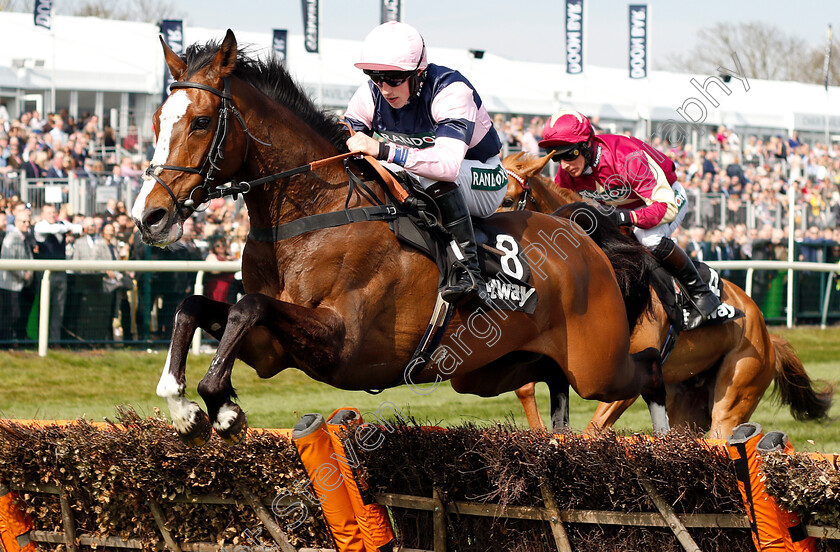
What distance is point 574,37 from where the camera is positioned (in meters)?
18.3

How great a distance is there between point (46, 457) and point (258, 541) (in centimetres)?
94

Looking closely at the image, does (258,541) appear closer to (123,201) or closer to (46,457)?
(46,457)

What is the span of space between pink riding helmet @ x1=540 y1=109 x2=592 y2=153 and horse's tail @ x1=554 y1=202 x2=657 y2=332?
1.12ft

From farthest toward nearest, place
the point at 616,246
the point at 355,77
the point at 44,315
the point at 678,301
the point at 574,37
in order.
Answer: the point at 574,37 → the point at 355,77 → the point at 44,315 → the point at 678,301 → the point at 616,246

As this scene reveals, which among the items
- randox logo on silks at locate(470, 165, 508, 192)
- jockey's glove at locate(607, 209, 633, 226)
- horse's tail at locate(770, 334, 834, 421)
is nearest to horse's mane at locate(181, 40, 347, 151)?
randox logo on silks at locate(470, 165, 508, 192)

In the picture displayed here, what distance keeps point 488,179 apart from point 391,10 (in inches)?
502

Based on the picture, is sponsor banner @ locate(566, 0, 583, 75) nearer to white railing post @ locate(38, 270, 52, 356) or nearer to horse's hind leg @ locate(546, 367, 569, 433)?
white railing post @ locate(38, 270, 52, 356)

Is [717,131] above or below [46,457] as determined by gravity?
above

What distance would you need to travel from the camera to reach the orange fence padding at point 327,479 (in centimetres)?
356

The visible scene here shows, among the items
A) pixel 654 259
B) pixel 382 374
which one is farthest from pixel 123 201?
pixel 382 374

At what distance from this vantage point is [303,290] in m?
3.65

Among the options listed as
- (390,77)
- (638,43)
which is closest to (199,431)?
(390,77)

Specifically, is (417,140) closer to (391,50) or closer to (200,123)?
(391,50)

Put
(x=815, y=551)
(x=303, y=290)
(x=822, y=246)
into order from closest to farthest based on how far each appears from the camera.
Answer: (x=815, y=551) < (x=303, y=290) < (x=822, y=246)
